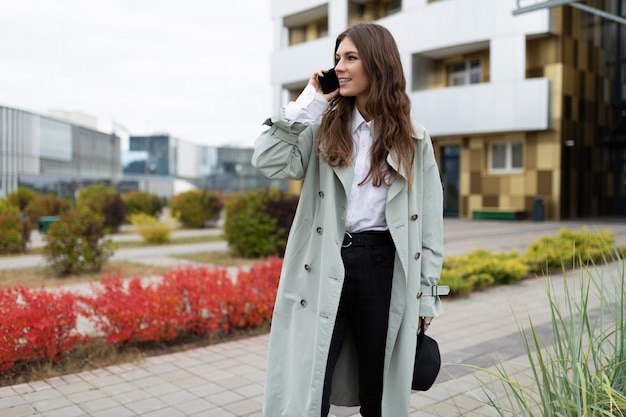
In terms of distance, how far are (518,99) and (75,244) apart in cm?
1714

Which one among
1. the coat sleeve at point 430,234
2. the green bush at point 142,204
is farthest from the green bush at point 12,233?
the coat sleeve at point 430,234

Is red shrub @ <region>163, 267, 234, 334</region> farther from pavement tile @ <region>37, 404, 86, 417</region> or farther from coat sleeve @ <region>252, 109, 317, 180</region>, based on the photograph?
coat sleeve @ <region>252, 109, 317, 180</region>

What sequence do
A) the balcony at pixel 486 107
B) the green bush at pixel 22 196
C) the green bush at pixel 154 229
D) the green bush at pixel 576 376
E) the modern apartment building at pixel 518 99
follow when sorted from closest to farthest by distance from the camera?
the green bush at pixel 576 376
the green bush at pixel 154 229
the balcony at pixel 486 107
the modern apartment building at pixel 518 99
the green bush at pixel 22 196


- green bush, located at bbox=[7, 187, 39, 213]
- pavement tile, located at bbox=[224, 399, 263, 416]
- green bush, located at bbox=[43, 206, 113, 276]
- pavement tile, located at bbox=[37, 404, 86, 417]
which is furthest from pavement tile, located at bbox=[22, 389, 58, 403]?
green bush, located at bbox=[7, 187, 39, 213]

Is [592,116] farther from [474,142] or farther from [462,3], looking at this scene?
[462,3]

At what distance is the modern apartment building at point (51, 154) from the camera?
1013 inches

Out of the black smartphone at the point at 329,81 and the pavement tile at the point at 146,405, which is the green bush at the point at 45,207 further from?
the black smartphone at the point at 329,81

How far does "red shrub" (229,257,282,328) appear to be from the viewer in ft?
17.5

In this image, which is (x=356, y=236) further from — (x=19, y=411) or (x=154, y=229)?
(x=154, y=229)

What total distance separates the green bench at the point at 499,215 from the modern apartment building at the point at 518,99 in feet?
0.17

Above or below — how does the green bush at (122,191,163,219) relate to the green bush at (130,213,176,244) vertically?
above

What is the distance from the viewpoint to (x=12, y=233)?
12.9m

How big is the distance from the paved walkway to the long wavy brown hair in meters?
0.95

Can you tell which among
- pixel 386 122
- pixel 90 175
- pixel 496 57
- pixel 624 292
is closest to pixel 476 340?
pixel 624 292
